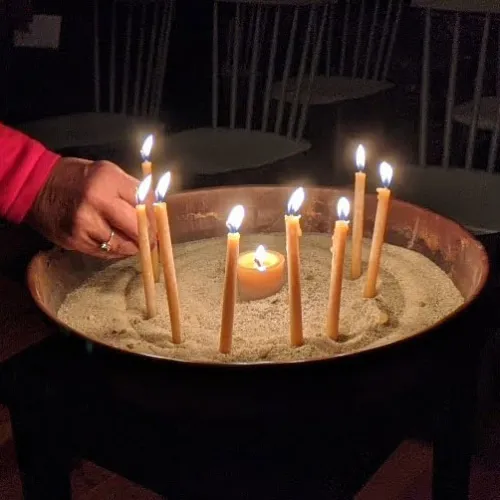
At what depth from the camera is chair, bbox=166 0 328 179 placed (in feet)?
6.84

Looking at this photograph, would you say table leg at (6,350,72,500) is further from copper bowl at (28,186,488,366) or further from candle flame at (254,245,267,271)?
candle flame at (254,245,267,271)

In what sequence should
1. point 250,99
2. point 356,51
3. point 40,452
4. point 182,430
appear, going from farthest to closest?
point 356,51
point 250,99
point 40,452
point 182,430

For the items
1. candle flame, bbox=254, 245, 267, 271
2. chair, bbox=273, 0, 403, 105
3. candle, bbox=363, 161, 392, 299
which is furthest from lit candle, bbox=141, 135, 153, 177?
chair, bbox=273, 0, 403, 105

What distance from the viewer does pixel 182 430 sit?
572mm

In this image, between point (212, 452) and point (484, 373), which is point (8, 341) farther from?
point (484, 373)

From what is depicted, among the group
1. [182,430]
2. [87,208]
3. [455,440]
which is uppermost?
[87,208]

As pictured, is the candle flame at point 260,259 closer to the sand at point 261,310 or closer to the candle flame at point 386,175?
the sand at point 261,310

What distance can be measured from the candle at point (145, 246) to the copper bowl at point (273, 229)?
0.31ft

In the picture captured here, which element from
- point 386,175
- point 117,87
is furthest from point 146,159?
point 117,87

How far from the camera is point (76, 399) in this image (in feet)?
1.99

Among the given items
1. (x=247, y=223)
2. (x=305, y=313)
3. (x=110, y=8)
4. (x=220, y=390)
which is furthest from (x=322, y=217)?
(x=110, y=8)

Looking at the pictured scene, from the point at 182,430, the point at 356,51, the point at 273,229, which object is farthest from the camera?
the point at 356,51

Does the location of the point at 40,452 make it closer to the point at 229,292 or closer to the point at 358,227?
the point at 229,292

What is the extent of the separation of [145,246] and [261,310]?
131 mm
